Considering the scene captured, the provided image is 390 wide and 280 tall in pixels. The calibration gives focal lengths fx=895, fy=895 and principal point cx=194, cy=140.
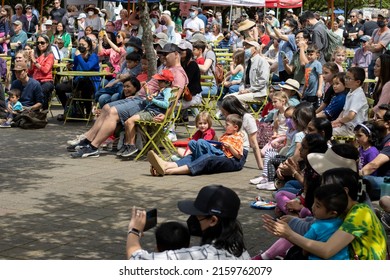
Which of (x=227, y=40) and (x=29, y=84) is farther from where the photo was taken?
(x=227, y=40)

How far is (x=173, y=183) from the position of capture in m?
10.6

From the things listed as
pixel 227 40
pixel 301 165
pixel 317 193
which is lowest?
pixel 227 40

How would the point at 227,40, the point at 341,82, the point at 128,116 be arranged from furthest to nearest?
1. the point at 227,40
2. the point at 128,116
3. the point at 341,82

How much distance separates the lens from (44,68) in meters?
16.2

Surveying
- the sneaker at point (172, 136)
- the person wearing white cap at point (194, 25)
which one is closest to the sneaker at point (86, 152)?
the sneaker at point (172, 136)

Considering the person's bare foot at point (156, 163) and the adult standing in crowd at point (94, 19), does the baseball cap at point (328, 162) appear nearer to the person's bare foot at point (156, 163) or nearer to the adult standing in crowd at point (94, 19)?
the person's bare foot at point (156, 163)

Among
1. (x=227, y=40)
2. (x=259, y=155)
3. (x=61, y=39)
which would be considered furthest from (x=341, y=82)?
(x=227, y=40)

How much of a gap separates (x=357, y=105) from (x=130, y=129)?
3162mm

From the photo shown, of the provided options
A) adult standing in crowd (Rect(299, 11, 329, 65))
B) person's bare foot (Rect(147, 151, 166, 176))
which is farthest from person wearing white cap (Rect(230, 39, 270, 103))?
person's bare foot (Rect(147, 151, 166, 176))

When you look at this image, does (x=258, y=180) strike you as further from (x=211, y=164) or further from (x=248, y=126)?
(x=248, y=126)

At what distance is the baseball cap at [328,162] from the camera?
7.13 meters

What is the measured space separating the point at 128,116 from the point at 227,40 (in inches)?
636

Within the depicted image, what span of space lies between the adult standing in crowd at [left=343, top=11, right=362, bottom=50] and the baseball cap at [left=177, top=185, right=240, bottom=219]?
2026 centimetres

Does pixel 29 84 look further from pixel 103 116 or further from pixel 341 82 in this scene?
pixel 341 82
